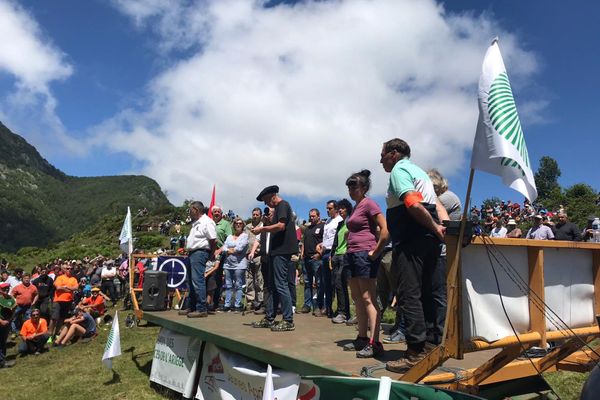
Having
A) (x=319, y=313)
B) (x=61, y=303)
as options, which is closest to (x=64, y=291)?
(x=61, y=303)

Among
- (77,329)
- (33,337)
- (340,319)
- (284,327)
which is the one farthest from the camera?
(77,329)

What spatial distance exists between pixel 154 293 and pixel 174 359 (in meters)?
1.76

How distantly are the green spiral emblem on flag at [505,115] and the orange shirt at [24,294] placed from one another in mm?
12887

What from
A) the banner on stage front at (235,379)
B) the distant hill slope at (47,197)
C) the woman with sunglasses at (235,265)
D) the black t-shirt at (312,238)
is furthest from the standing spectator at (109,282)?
the distant hill slope at (47,197)

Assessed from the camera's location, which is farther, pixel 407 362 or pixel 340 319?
pixel 340 319

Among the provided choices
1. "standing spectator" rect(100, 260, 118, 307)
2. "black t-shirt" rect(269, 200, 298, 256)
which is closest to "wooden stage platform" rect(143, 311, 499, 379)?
"black t-shirt" rect(269, 200, 298, 256)

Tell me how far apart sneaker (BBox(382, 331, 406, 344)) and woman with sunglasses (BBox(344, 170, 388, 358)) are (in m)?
0.52

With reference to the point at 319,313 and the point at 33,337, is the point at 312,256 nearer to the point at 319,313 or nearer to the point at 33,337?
the point at 319,313

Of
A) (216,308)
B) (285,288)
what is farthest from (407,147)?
(216,308)

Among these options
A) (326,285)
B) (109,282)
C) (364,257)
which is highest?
(364,257)

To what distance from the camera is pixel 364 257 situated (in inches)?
168

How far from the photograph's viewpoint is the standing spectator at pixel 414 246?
11.3 feet

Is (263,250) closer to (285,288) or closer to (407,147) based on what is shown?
(285,288)

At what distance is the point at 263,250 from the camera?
7719 millimetres
